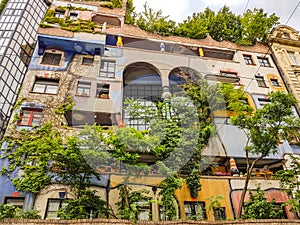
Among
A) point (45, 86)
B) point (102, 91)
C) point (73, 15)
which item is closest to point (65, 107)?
point (45, 86)

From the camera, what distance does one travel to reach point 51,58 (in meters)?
17.8

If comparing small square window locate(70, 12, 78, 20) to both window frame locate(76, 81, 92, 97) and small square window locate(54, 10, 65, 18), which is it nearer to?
small square window locate(54, 10, 65, 18)

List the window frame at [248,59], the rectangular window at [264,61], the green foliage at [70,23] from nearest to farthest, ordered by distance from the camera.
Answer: the green foliage at [70,23], the window frame at [248,59], the rectangular window at [264,61]

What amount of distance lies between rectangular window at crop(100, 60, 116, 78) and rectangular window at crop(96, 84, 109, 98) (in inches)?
40.1

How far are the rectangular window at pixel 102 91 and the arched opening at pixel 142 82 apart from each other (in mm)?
2153

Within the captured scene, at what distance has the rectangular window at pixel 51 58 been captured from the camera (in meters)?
17.5

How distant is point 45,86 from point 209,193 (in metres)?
11.3

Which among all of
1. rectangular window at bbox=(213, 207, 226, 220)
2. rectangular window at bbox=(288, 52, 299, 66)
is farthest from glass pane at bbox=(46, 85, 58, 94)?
rectangular window at bbox=(288, 52, 299, 66)

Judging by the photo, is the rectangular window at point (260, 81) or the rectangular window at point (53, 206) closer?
the rectangular window at point (53, 206)

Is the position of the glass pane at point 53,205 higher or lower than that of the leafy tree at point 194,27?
lower

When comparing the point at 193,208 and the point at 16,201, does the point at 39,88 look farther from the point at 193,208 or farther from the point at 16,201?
the point at 193,208

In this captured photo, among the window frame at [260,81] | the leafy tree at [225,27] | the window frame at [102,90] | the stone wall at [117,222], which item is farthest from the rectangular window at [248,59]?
the stone wall at [117,222]

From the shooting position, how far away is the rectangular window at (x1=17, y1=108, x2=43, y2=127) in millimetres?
14410

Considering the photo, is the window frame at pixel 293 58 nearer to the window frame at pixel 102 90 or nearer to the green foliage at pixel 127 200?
the window frame at pixel 102 90
